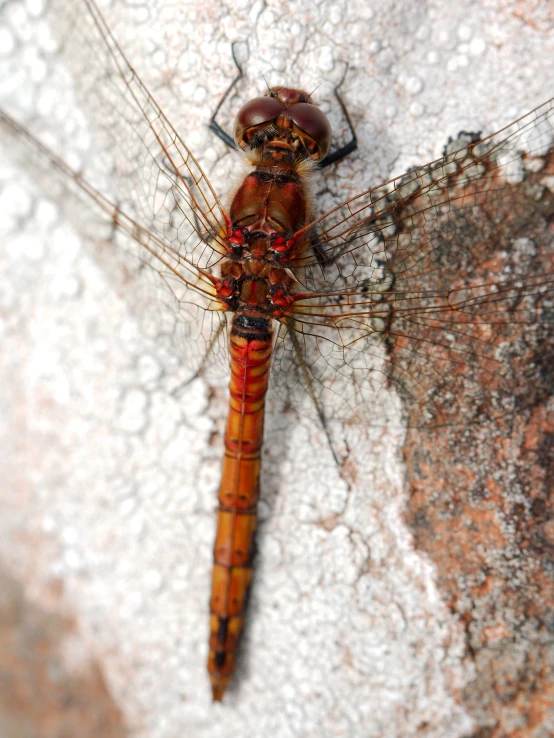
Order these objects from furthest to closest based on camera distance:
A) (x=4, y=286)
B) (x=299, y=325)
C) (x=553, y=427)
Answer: (x=4, y=286), (x=299, y=325), (x=553, y=427)

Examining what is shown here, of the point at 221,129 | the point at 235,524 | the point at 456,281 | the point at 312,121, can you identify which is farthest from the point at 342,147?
the point at 235,524

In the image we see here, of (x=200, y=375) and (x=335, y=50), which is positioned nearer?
(x=335, y=50)

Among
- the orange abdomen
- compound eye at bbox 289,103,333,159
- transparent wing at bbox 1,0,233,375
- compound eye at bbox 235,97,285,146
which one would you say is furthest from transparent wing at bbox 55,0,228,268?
the orange abdomen

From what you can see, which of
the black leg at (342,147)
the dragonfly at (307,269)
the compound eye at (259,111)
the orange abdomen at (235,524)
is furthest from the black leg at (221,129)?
the orange abdomen at (235,524)

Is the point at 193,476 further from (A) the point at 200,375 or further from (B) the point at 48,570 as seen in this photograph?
(B) the point at 48,570

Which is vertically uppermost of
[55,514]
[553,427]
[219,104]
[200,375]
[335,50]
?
[335,50]

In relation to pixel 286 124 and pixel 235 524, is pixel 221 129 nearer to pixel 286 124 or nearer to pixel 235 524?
pixel 286 124

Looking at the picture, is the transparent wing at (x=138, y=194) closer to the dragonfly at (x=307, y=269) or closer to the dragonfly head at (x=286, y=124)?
the dragonfly at (x=307, y=269)

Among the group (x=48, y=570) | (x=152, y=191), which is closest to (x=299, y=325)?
(x=152, y=191)
